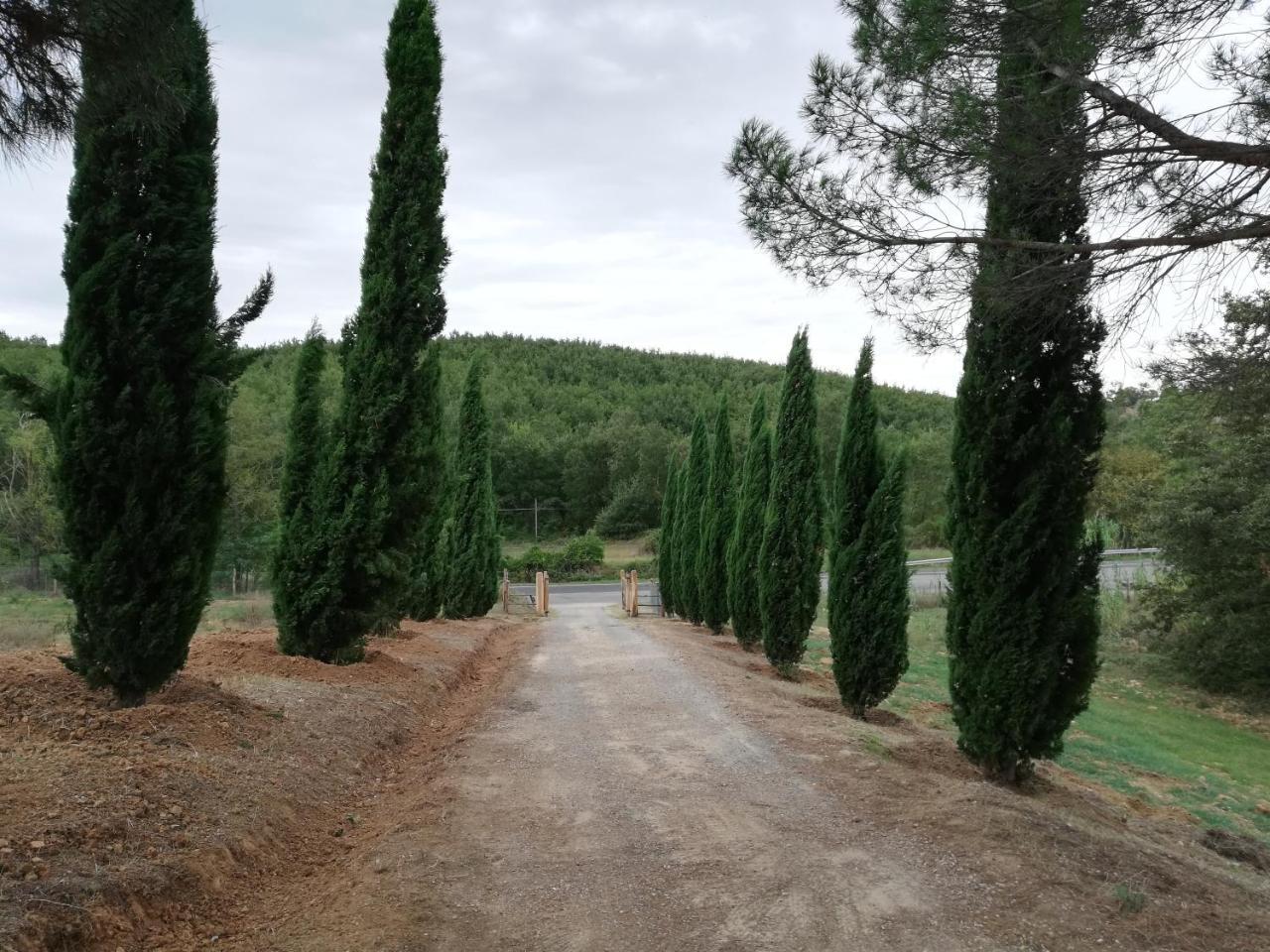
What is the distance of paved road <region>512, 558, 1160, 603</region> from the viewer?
90.0 ft

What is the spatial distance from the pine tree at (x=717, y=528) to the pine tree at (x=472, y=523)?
505cm

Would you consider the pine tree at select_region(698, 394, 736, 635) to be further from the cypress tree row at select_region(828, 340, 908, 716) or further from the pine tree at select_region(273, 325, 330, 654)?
→ the pine tree at select_region(273, 325, 330, 654)

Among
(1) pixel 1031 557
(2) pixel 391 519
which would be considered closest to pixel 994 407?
(1) pixel 1031 557

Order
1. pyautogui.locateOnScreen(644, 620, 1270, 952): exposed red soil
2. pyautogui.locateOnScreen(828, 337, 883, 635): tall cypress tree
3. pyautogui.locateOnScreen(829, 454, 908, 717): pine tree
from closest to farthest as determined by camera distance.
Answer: pyautogui.locateOnScreen(644, 620, 1270, 952): exposed red soil < pyautogui.locateOnScreen(829, 454, 908, 717): pine tree < pyautogui.locateOnScreen(828, 337, 883, 635): tall cypress tree

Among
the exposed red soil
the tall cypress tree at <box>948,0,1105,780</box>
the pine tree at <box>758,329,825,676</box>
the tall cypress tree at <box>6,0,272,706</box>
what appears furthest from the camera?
the pine tree at <box>758,329,825,676</box>

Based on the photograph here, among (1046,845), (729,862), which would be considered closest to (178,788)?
(729,862)

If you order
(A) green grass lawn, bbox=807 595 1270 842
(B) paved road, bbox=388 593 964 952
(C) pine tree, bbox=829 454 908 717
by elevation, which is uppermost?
(C) pine tree, bbox=829 454 908 717

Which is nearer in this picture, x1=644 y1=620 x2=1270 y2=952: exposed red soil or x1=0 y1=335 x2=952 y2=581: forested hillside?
x1=644 y1=620 x2=1270 y2=952: exposed red soil

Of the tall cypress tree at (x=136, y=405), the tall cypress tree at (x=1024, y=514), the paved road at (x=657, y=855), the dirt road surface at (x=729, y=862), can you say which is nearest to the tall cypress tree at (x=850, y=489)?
the dirt road surface at (x=729, y=862)

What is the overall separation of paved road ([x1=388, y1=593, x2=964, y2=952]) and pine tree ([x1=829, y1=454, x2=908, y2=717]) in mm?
2220

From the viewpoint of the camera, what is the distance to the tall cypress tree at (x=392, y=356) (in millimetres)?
9633

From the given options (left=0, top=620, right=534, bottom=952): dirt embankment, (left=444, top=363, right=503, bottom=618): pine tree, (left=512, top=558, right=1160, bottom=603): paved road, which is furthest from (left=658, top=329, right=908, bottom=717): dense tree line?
(left=512, top=558, right=1160, bottom=603): paved road

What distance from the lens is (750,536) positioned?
49.8 feet

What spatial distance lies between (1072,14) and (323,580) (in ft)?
27.8
